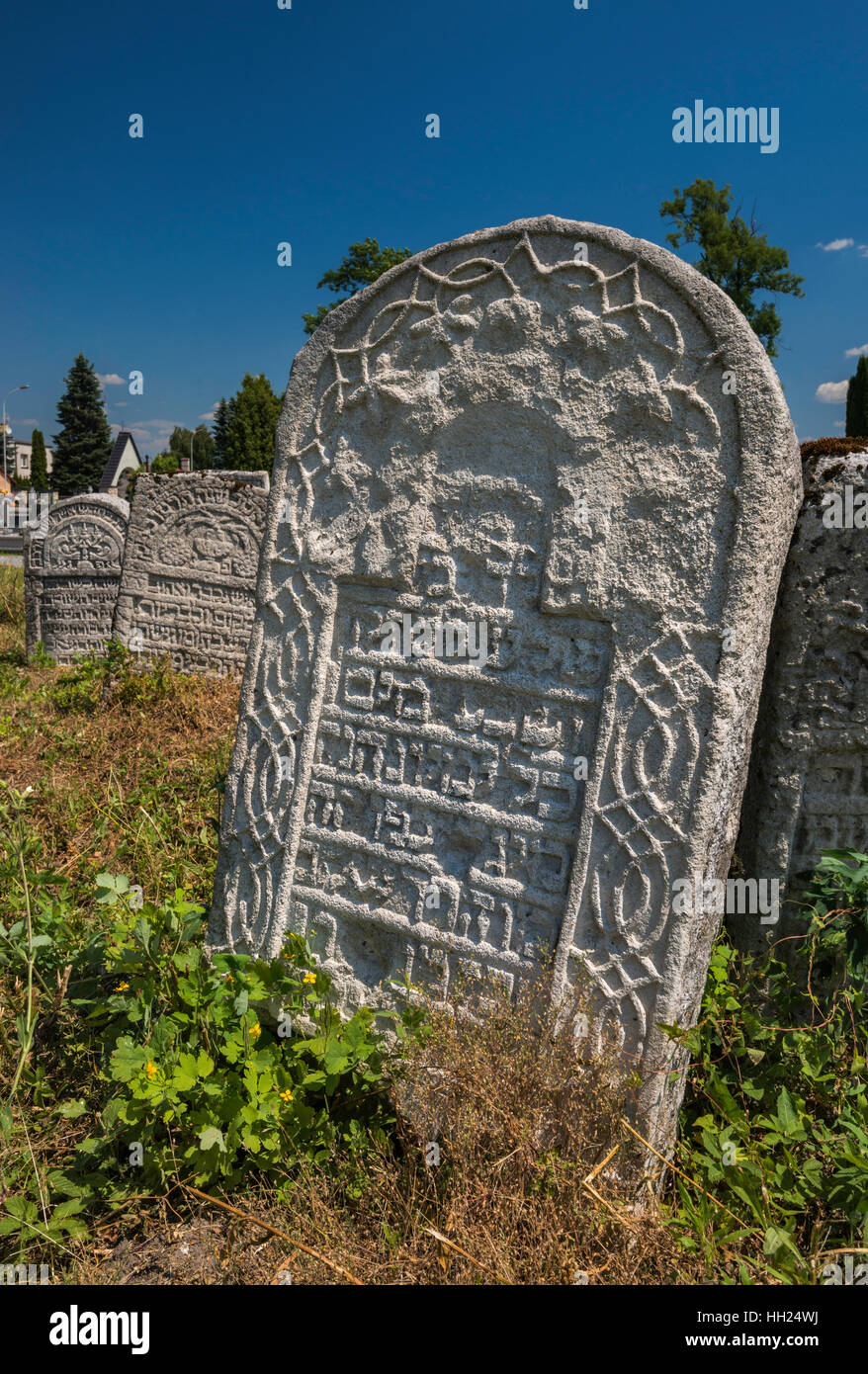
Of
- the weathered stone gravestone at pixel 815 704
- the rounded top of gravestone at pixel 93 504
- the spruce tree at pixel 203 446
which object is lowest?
the weathered stone gravestone at pixel 815 704

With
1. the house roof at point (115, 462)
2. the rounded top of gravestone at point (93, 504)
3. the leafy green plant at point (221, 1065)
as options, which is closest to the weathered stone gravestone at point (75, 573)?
the rounded top of gravestone at point (93, 504)

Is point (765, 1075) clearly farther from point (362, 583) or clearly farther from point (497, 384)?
point (497, 384)

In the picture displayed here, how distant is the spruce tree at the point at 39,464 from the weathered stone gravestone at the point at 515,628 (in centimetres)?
4606

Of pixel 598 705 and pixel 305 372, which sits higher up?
pixel 305 372

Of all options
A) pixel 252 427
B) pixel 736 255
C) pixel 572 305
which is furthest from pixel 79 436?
pixel 572 305

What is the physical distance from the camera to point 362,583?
2896 mm

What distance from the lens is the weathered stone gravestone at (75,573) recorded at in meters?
7.89

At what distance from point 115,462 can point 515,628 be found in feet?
134

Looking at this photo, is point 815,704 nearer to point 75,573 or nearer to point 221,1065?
point 221,1065

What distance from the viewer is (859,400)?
24.4 m

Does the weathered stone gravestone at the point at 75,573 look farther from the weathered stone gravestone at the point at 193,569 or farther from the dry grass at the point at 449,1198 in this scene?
the dry grass at the point at 449,1198
